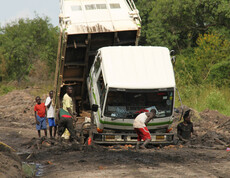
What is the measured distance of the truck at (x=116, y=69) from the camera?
10875mm

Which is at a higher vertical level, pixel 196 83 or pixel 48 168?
pixel 196 83

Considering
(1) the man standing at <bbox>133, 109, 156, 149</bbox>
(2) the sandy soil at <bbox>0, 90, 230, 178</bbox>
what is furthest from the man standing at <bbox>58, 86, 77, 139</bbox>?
(1) the man standing at <bbox>133, 109, 156, 149</bbox>

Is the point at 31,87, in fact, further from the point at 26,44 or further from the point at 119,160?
the point at 119,160

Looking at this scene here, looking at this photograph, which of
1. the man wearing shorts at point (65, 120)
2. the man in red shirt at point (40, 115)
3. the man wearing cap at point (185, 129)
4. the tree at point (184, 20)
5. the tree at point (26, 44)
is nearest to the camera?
the man wearing shorts at point (65, 120)

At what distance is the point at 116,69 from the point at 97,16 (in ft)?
9.04

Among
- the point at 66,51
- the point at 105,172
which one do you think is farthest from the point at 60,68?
the point at 105,172

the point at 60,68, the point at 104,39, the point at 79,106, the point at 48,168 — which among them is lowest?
the point at 48,168

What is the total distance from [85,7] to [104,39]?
50.1 inches

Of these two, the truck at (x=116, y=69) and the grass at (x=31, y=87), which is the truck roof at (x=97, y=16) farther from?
the grass at (x=31, y=87)

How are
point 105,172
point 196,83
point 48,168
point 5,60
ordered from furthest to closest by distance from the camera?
point 5,60 < point 196,83 < point 48,168 < point 105,172

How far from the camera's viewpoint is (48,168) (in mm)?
8703

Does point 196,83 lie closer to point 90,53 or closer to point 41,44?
point 90,53

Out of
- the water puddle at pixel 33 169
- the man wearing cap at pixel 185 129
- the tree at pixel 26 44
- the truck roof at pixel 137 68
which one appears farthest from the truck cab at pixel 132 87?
the tree at pixel 26 44

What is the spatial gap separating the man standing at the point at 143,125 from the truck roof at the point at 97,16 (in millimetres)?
3448
